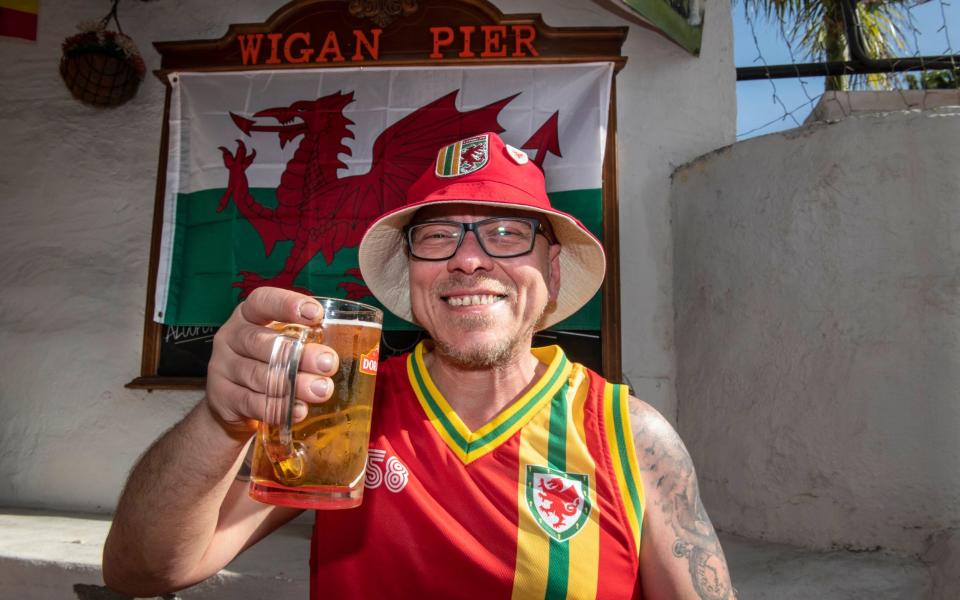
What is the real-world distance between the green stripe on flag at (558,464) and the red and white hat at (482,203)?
37 centimetres

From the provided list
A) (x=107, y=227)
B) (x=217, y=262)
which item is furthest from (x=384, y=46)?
(x=107, y=227)

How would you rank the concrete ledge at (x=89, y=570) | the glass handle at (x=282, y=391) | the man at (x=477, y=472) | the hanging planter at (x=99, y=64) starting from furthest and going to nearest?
the hanging planter at (x=99, y=64), the concrete ledge at (x=89, y=570), the man at (x=477, y=472), the glass handle at (x=282, y=391)

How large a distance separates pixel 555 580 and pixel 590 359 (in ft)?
6.38

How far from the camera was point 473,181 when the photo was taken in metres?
1.47

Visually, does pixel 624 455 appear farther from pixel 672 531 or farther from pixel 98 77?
pixel 98 77

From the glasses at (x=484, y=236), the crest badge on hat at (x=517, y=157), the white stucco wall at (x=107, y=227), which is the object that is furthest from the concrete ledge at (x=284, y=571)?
the crest badge on hat at (x=517, y=157)

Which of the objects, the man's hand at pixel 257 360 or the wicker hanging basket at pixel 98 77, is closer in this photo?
the man's hand at pixel 257 360

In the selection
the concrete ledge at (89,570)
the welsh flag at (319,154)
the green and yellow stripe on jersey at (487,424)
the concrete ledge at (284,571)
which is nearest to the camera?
the green and yellow stripe on jersey at (487,424)

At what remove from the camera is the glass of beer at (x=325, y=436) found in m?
0.88

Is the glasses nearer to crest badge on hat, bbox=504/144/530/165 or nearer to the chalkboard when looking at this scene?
crest badge on hat, bbox=504/144/530/165

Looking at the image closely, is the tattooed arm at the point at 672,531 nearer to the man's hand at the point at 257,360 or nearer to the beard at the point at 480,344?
the beard at the point at 480,344

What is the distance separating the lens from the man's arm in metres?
0.88

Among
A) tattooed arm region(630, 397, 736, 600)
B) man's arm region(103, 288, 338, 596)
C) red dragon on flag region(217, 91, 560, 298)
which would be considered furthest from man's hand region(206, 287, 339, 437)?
red dragon on flag region(217, 91, 560, 298)

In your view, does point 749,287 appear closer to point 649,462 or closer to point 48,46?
point 649,462
